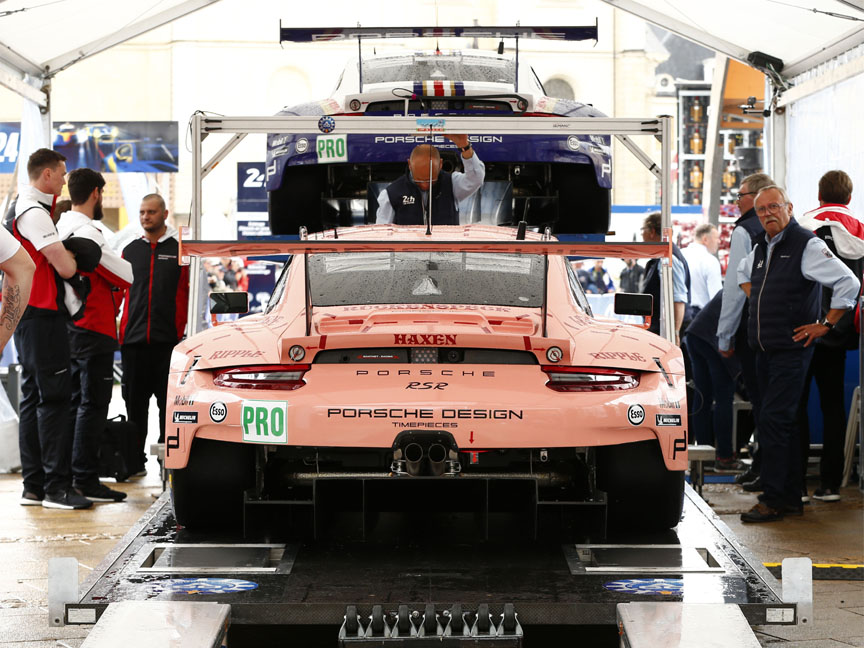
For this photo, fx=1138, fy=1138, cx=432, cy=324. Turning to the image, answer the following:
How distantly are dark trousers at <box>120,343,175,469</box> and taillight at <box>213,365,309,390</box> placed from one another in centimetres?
421

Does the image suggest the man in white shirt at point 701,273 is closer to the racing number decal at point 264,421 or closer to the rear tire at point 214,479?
the rear tire at point 214,479

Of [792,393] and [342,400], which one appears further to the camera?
[792,393]

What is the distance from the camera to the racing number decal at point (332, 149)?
23.4 feet

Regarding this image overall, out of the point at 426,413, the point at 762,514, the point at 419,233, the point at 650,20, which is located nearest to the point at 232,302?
the point at 419,233

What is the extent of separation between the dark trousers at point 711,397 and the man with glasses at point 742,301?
1.52 feet

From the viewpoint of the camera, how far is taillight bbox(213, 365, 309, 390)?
4145 millimetres

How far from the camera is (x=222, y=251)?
4184mm

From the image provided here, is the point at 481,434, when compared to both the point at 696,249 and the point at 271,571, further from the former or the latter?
the point at 696,249

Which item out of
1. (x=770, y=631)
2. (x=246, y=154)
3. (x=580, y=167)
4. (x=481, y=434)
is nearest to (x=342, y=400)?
(x=481, y=434)

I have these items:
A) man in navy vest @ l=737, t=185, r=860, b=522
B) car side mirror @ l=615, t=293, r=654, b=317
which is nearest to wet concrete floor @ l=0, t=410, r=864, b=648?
man in navy vest @ l=737, t=185, r=860, b=522

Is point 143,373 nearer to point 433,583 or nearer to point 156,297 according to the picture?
point 156,297

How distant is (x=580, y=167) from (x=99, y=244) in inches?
126

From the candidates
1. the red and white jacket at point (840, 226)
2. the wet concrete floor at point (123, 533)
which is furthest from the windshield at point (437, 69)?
the wet concrete floor at point (123, 533)

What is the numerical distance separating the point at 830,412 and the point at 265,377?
184 inches
